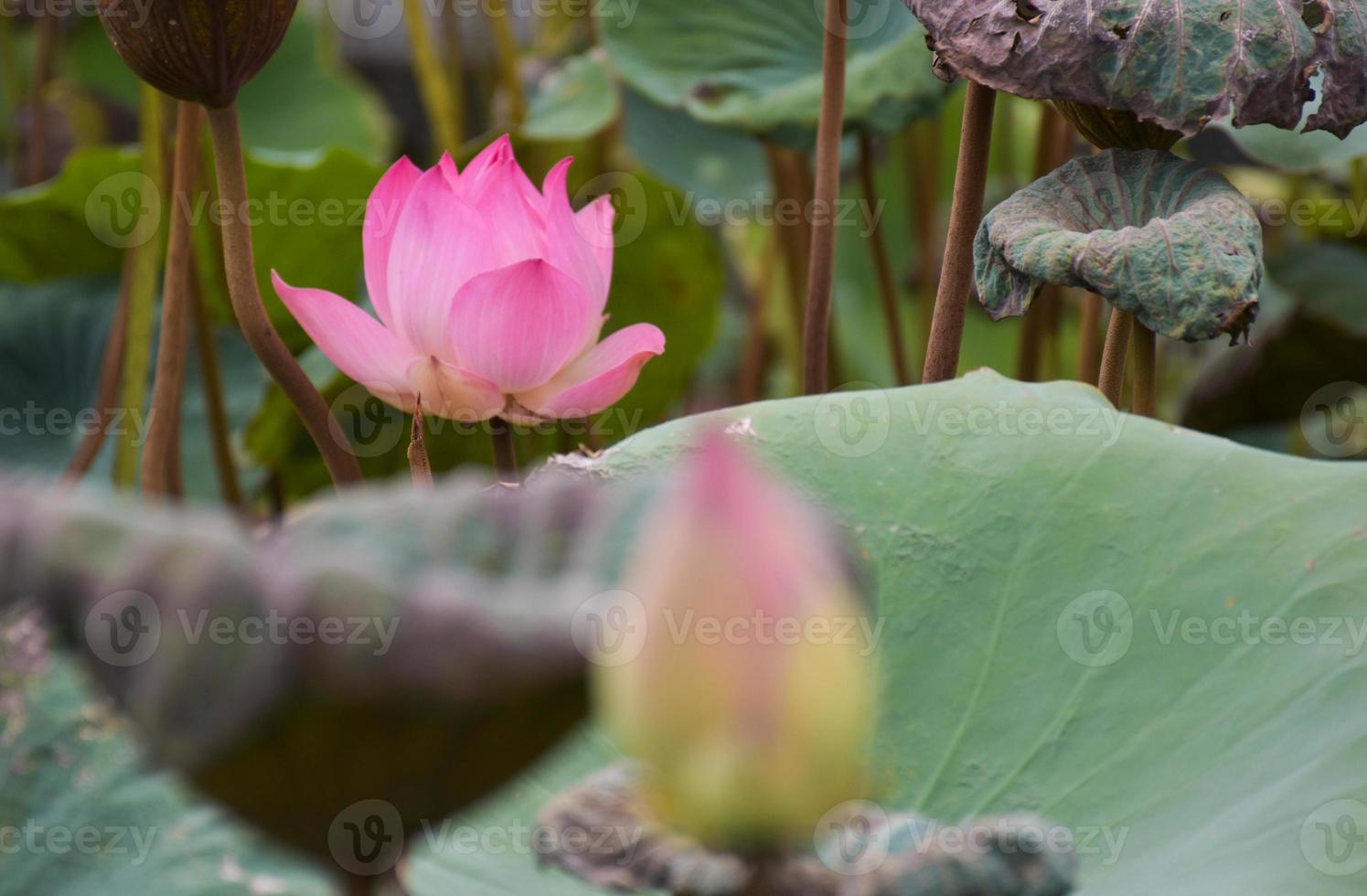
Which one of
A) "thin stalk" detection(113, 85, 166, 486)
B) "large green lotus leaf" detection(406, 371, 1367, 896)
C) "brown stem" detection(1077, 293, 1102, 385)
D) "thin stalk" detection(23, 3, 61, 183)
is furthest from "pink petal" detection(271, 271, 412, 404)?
"thin stalk" detection(23, 3, 61, 183)

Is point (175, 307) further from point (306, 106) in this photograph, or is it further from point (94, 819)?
point (306, 106)

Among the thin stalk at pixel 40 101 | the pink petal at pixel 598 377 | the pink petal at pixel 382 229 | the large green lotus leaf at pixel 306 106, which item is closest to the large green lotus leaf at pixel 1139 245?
the pink petal at pixel 598 377

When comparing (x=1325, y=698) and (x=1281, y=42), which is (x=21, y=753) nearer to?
(x=1325, y=698)

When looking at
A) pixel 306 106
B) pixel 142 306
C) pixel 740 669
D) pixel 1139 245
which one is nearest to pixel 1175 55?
pixel 1139 245

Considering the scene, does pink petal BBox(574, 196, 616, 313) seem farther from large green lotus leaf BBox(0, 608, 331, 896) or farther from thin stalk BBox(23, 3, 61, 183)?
thin stalk BBox(23, 3, 61, 183)

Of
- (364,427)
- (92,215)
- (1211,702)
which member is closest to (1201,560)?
(1211,702)
